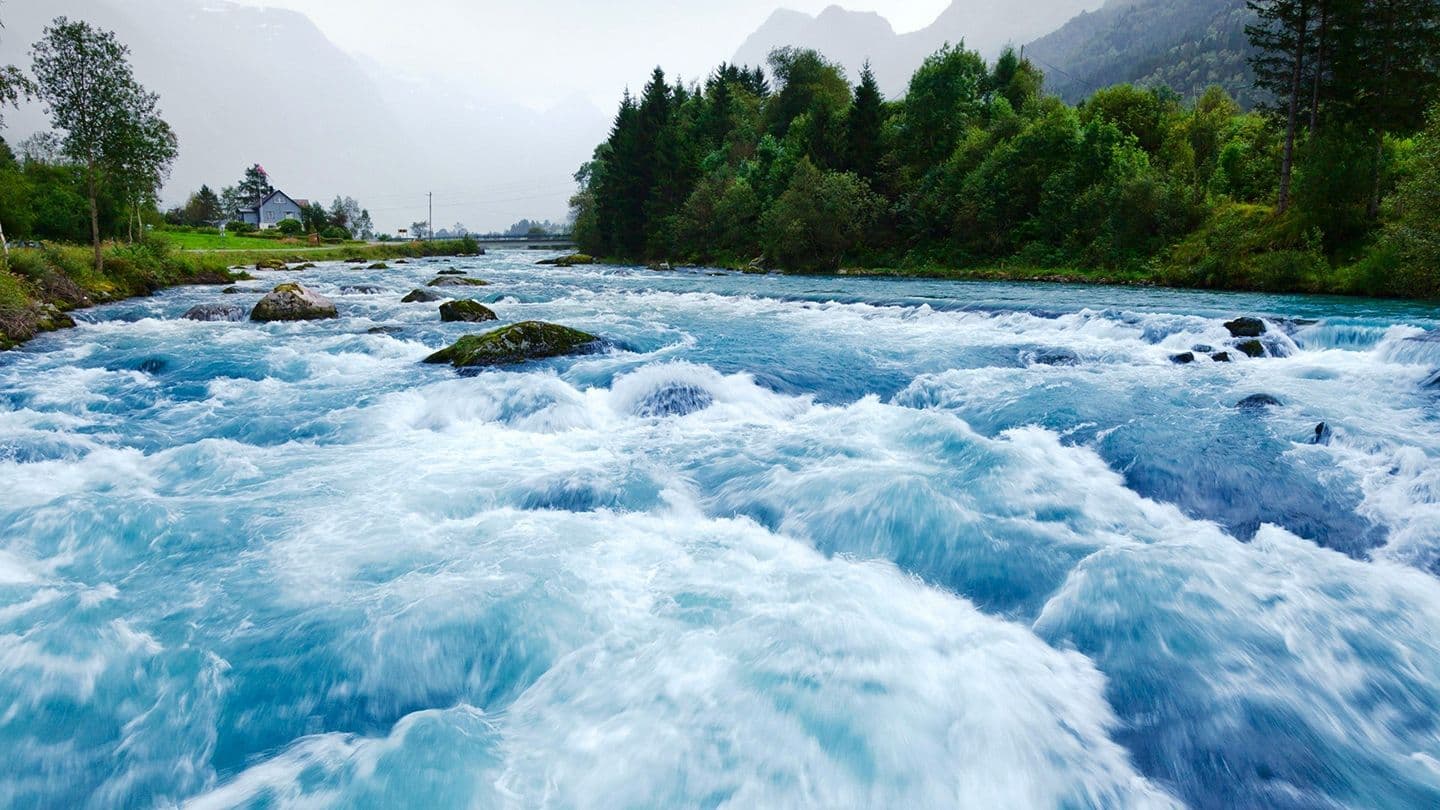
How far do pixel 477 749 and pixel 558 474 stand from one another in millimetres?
4377

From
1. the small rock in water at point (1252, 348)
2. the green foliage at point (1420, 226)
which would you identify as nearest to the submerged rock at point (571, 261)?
the green foliage at point (1420, 226)

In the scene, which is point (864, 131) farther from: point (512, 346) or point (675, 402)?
point (675, 402)

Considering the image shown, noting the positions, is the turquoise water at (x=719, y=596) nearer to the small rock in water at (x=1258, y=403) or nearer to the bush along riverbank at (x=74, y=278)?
the small rock in water at (x=1258, y=403)

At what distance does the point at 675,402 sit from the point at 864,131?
44.7 meters

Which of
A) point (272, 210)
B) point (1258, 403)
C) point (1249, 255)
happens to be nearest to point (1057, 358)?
point (1258, 403)

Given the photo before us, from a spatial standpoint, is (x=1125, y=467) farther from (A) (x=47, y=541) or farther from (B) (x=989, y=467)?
(A) (x=47, y=541)

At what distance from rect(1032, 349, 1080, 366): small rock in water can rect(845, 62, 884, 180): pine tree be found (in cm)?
3821

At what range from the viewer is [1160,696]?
423 cm

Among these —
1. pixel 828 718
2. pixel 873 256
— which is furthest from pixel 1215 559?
pixel 873 256

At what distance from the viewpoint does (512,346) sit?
1348cm

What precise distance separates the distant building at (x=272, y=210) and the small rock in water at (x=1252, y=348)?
129 m

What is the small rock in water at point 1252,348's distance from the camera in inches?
554

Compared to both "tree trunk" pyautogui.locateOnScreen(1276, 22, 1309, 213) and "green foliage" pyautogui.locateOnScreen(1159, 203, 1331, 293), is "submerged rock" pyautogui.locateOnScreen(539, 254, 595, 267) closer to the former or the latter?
"green foliage" pyautogui.locateOnScreen(1159, 203, 1331, 293)

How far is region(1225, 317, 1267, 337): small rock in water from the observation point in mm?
15078
